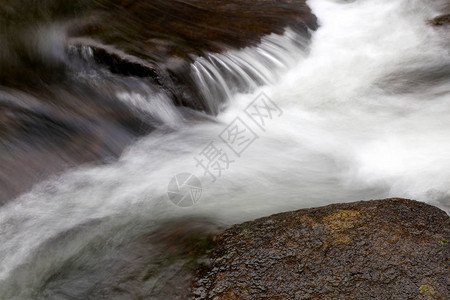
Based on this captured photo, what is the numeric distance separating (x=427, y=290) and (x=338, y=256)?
49 centimetres

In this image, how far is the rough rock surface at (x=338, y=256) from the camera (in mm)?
2494

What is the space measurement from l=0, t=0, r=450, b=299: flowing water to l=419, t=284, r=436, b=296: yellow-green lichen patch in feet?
4.00

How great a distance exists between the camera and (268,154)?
16.5 feet

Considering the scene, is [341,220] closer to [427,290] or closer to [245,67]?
[427,290]

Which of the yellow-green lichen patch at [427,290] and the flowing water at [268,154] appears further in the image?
the flowing water at [268,154]

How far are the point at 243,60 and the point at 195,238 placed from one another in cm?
351

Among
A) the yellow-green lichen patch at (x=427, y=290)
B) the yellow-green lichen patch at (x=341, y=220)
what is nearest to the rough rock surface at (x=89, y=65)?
the yellow-green lichen patch at (x=341, y=220)

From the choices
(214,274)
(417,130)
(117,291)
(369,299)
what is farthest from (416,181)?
(117,291)

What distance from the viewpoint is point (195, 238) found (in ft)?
10.3

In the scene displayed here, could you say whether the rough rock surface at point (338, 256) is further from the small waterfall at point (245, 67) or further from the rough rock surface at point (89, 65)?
the small waterfall at point (245, 67)

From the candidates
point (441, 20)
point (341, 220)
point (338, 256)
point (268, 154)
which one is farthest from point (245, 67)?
point (338, 256)

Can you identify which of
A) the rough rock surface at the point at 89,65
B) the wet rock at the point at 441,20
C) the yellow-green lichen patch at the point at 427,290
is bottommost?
the yellow-green lichen patch at the point at 427,290

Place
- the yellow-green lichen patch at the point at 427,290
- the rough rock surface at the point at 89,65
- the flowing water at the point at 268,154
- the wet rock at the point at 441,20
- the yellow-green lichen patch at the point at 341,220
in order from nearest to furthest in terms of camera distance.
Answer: the yellow-green lichen patch at the point at 427,290 < the yellow-green lichen patch at the point at 341,220 < the flowing water at the point at 268,154 < the rough rock surface at the point at 89,65 < the wet rock at the point at 441,20

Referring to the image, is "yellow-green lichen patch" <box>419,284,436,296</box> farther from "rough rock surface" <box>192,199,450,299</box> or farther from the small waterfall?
the small waterfall
